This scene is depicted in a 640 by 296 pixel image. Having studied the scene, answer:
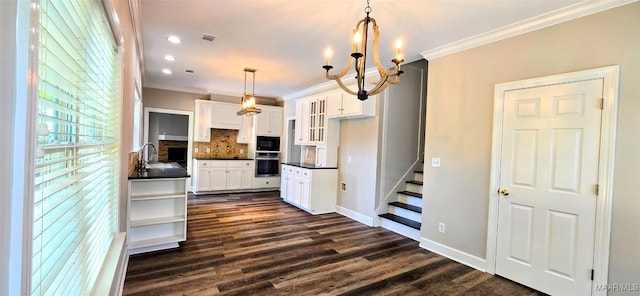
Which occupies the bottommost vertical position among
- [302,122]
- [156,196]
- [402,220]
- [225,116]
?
[402,220]

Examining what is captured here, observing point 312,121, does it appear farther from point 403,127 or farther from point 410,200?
point 410,200

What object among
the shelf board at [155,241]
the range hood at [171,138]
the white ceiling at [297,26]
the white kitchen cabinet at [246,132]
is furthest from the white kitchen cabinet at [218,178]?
the shelf board at [155,241]

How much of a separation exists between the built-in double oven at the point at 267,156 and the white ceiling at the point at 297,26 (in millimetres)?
2831

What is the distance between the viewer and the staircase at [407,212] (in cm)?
421

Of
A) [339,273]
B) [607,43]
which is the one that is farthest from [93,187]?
[607,43]

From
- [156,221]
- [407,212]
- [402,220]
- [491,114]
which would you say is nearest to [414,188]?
[407,212]

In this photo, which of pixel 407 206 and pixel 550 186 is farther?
pixel 407 206

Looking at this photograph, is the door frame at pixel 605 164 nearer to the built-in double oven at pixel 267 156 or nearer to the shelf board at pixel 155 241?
the shelf board at pixel 155 241

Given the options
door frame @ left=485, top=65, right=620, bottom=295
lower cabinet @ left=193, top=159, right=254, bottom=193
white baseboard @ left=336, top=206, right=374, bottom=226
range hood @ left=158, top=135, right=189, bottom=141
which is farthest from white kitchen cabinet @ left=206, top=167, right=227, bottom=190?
door frame @ left=485, top=65, right=620, bottom=295

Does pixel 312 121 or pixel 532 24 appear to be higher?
pixel 532 24

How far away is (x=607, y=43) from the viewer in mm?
2402

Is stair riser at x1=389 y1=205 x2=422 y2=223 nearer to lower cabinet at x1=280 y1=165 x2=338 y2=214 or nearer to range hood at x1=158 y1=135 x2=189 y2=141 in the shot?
lower cabinet at x1=280 y1=165 x2=338 y2=214

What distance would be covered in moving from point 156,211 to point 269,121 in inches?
168

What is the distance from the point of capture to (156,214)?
11.5 feet
